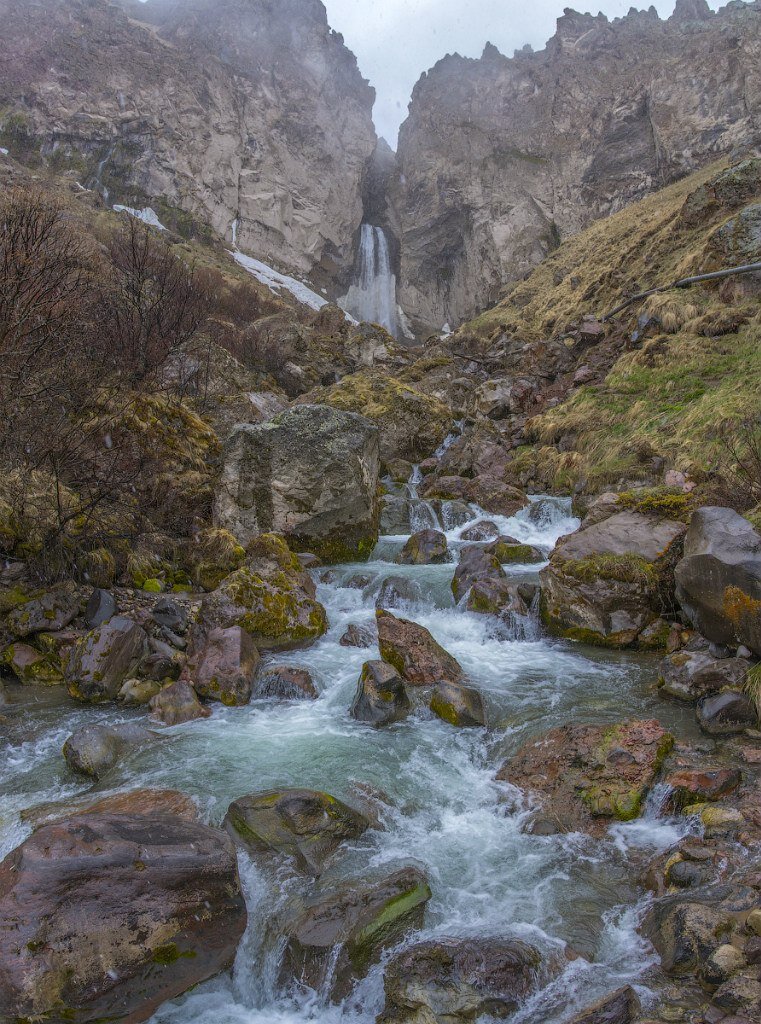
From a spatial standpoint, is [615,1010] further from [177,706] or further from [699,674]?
[177,706]

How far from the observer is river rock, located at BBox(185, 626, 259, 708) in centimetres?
661

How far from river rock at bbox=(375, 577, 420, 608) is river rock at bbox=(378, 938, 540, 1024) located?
623 centimetres

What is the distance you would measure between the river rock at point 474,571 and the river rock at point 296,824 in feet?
17.2

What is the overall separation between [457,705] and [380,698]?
0.83m

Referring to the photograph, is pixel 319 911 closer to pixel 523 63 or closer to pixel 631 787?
pixel 631 787

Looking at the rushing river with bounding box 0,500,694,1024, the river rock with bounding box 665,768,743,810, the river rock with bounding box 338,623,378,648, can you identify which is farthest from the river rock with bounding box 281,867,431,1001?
the river rock with bounding box 338,623,378,648

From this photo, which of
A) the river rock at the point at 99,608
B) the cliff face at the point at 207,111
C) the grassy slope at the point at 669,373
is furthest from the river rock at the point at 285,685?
the cliff face at the point at 207,111

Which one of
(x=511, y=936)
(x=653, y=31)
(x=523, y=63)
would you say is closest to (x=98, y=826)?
(x=511, y=936)

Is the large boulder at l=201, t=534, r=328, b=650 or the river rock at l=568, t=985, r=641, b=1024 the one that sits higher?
the large boulder at l=201, t=534, r=328, b=650

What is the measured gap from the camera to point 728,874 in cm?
340

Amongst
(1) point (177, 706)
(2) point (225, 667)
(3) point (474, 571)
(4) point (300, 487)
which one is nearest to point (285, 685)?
(2) point (225, 667)

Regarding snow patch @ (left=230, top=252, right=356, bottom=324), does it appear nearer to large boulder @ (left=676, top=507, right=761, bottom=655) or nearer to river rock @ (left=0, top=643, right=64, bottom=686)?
river rock @ (left=0, top=643, right=64, bottom=686)

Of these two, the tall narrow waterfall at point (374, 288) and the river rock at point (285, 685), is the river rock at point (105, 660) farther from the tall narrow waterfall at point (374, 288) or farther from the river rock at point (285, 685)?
the tall narrow waterfall at point (374, 288)

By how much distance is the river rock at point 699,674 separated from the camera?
5.56 metres
